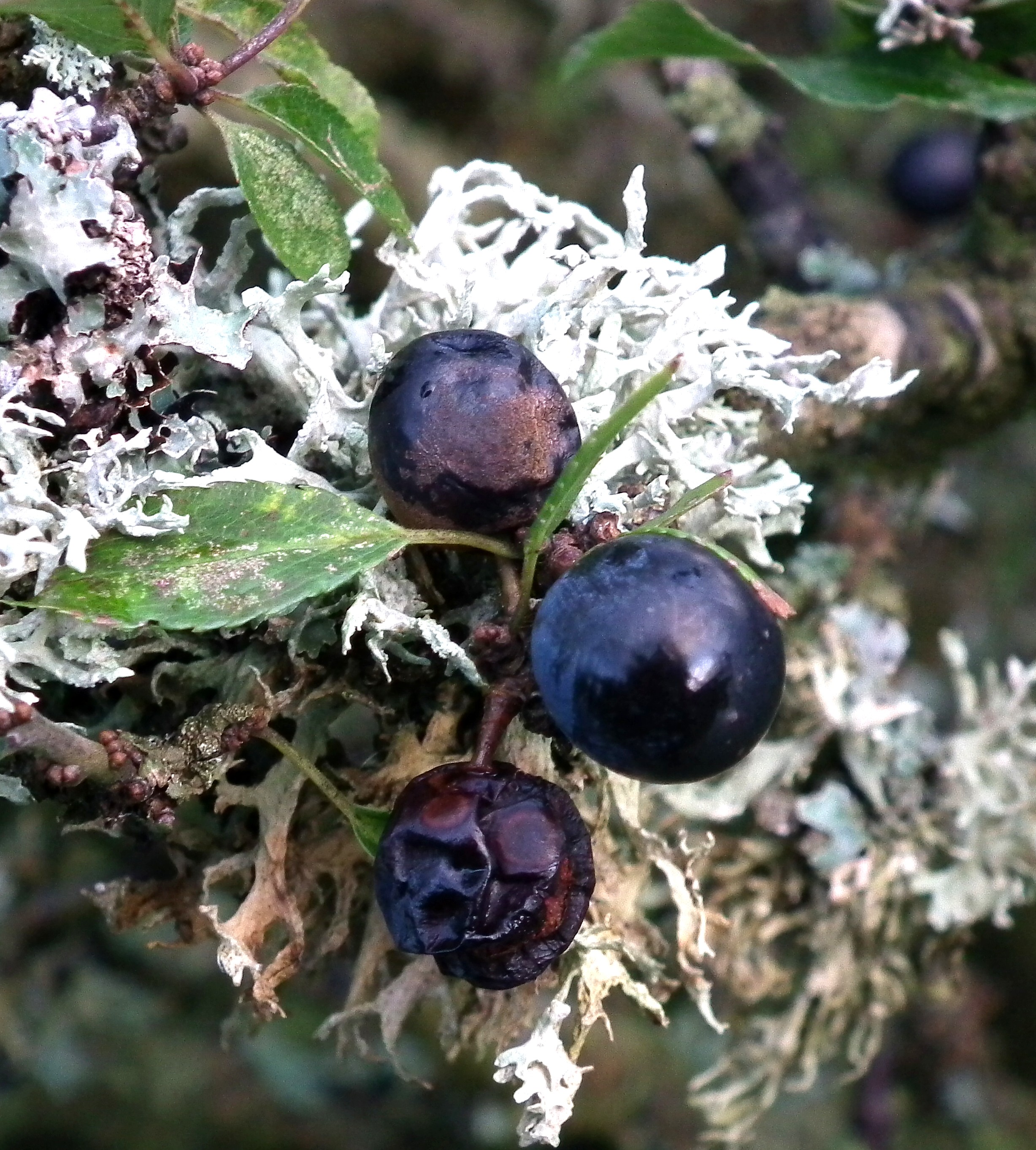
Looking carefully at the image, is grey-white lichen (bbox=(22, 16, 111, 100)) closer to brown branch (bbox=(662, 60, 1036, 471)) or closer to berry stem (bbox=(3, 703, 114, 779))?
berry stem (bbox=(3, 703, 114, 779))

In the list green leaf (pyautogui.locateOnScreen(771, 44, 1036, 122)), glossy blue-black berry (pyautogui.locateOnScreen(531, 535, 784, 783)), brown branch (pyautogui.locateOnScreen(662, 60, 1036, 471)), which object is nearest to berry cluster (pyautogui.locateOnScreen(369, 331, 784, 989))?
glossy blue-black berry (pyautogui.locateOnScreen(531, 535, 784, 783))

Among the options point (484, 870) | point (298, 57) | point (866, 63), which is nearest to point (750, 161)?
point (866, 63)

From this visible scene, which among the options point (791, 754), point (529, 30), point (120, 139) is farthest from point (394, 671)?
point (529, 30)

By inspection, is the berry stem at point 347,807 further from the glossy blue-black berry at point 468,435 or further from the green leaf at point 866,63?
the green leaf at point 866,63

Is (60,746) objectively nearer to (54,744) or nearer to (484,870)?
(54,744)

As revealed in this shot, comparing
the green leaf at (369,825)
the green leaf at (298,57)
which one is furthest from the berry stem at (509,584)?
the green leaf at (298,57)

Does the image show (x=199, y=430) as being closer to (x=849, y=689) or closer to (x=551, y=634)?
(x=551, y=634)
